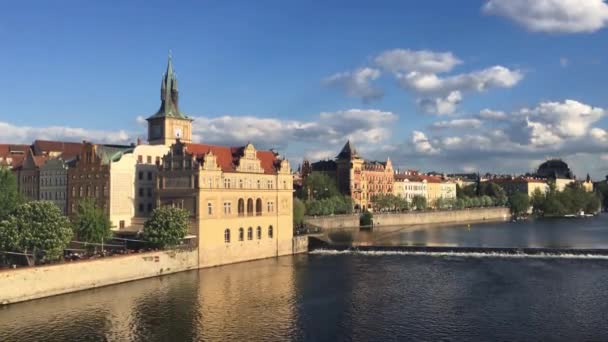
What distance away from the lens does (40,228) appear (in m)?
57.4

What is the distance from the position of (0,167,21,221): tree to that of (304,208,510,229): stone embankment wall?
60426 millimetres

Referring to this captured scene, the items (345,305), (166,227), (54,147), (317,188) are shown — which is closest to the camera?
(345,305)

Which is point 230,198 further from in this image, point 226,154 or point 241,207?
point 226,154

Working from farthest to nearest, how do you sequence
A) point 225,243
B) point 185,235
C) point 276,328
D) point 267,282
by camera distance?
point 225,243 → point 185,235 → point 267,282 → point 276,328

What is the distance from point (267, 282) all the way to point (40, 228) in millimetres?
22455

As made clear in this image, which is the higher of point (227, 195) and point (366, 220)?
point (227, 195)

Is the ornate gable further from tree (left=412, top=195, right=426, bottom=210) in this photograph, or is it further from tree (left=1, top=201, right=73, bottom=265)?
tree (left=412, top=195, right=426, bottom=210)

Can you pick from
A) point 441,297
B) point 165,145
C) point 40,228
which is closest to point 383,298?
point 441,297

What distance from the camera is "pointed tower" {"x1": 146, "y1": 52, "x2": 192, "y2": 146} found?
295 feet

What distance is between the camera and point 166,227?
66250 millimetres

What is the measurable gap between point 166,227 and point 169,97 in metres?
31.1

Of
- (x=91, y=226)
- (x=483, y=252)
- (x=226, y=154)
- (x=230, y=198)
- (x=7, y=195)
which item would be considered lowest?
(x=483, y=252)

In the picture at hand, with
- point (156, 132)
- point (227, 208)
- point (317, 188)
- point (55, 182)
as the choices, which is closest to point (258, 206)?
point (227, 208)

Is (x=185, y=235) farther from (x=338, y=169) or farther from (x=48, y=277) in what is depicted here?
(x=338, y=169)
